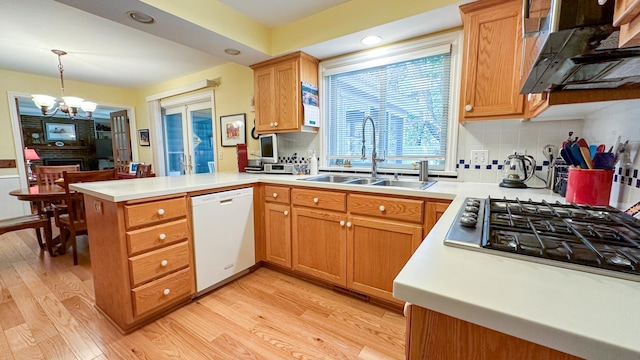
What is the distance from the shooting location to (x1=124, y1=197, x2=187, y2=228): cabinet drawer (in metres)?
1.51

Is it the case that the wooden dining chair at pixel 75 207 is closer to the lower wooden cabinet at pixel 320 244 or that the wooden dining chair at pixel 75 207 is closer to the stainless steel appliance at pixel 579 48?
the lower wooden cabinet at pixel 320 244

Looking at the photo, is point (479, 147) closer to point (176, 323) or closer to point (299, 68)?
point (299, 68)

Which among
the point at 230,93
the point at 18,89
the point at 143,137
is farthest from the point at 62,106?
the point at 230,93

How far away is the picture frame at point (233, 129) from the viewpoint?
131 inches

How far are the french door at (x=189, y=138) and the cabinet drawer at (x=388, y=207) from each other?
2756 mm

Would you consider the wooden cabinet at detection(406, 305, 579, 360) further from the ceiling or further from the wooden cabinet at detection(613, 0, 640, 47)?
the ceiling

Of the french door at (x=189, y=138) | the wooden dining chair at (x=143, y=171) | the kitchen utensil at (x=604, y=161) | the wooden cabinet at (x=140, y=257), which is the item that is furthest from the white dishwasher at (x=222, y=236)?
the wooden dining chair at (x=143, y=171)

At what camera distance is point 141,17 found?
1.82 m

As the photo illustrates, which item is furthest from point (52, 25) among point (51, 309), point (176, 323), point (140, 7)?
point (176, 323)

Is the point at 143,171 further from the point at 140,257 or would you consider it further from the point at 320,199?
the point at 320,199

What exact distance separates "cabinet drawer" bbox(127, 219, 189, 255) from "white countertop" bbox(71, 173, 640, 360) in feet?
5.36

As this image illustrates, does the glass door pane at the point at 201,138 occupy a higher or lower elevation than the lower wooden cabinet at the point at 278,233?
higher

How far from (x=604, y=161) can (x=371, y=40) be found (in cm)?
176

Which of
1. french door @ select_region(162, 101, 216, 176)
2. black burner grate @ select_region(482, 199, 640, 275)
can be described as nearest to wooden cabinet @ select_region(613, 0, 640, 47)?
black burner grate @ select_region(482, 199, 640, 275)
